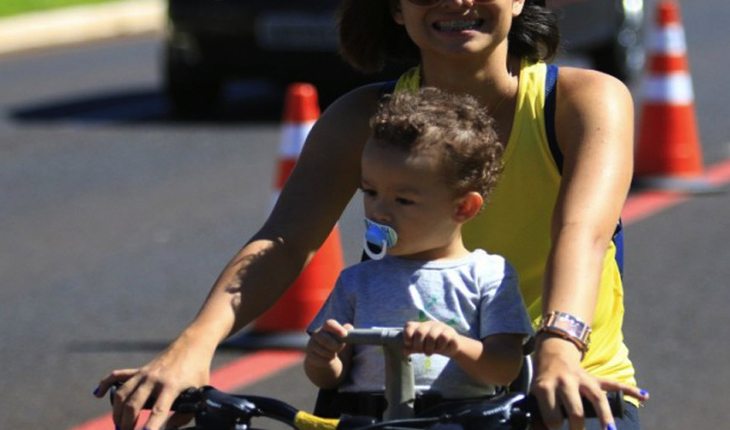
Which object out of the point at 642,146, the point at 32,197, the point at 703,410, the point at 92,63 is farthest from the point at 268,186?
the point at 92,63

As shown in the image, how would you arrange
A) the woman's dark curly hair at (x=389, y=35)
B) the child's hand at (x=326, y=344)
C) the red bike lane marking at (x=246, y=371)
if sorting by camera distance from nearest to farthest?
the child's hand at (x=326, y=344) < the woman's dark curly hair at (x=389, y=35) < the red bike lane marking at (x=246, y=371)

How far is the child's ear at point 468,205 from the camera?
9.77 feet

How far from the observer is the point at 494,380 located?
2.95 metres

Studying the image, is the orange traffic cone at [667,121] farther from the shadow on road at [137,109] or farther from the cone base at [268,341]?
the shadow on road at [137,109]

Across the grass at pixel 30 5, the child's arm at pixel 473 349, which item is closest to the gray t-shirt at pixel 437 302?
the child's arm at pixel 473 349

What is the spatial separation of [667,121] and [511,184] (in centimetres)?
707

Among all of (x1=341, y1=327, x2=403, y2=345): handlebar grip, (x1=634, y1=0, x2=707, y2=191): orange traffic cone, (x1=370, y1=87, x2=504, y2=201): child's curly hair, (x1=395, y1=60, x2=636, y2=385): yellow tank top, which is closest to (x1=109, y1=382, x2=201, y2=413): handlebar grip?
(x1=341, y1=327, x2=403, y2=345): handlebar grip

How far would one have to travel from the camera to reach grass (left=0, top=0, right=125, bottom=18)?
19.4 metres

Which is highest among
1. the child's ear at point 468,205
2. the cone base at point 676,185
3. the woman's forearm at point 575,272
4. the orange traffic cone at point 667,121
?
the child's ear at point 468,205

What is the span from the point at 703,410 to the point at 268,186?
4822 mm

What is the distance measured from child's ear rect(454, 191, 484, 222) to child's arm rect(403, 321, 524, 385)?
0.20 metres

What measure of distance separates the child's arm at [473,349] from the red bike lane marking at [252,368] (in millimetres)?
3617

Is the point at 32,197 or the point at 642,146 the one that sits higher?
the point at 642,146

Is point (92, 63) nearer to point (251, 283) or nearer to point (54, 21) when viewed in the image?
point (54, 21)
